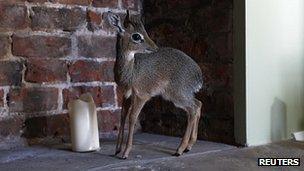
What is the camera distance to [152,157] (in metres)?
1.02

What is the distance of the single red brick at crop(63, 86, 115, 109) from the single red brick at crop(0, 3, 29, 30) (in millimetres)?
222

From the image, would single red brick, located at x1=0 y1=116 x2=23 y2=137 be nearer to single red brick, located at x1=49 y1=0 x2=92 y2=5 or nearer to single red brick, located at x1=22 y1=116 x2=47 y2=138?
single red brick, located at x1=22 y1=116 x2=47 y2=138

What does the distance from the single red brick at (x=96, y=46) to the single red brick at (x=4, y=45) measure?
203 millimetres

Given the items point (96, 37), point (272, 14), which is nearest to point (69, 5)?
point (96, 37)

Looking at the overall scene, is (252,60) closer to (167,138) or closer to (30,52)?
(167,138)

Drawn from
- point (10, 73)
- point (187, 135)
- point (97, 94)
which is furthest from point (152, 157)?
point (10, 73)

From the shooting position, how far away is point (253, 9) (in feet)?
3.73

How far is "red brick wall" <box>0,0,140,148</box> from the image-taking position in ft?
3.73

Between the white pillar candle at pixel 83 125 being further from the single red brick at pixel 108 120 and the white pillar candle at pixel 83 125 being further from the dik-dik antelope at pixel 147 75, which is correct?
the single red brick at pixel 108 120

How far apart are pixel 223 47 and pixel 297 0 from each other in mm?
272

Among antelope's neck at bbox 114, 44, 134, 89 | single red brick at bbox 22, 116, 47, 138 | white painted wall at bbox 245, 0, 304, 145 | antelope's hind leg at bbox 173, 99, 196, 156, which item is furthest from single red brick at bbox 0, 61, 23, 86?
white painted wall at bbox 245, 0, 304, 145

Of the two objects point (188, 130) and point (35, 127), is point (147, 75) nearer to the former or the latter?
point (188, 130)

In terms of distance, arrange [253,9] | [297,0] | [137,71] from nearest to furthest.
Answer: [137,71] < [253,9] < [297,0]

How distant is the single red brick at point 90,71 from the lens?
4.08 feet
